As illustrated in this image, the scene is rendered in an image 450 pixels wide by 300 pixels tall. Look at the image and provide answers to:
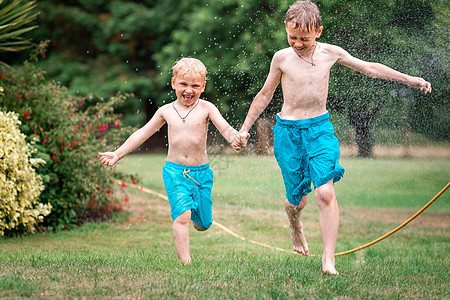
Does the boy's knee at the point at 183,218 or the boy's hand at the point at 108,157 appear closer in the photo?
the boy's knee at the point at 183,218

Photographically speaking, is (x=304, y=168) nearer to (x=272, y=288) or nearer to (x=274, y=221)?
(x=272, y=288)

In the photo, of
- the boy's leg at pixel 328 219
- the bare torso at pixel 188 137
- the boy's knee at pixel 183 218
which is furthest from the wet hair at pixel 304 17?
the boy's knee at pixel 183 218

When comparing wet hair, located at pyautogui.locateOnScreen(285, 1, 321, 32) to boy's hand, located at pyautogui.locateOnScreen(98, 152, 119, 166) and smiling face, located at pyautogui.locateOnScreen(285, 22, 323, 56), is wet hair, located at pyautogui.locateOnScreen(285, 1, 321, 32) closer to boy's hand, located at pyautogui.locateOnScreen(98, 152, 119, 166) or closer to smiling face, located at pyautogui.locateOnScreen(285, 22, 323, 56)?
smiling face, located at pyautogui.locateOnScreen(285, 22, 323, 56)

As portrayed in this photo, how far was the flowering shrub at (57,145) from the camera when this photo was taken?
700 cm

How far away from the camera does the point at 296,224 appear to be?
16.1 ft

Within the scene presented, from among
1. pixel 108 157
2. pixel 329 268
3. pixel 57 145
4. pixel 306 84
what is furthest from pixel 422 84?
pixel 57 145

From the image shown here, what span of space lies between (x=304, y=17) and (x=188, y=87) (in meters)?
0.99

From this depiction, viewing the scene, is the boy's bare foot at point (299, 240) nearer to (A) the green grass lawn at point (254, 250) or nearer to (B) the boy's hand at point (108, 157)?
(A) the green grass lawn at point (254, 250)

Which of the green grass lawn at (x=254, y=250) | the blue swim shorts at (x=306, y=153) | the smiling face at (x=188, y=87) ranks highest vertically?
the smiling face at (x=188, y=87)

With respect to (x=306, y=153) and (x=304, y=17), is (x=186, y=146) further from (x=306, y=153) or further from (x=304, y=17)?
(x=304, y=17)

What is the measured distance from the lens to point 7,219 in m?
6.20

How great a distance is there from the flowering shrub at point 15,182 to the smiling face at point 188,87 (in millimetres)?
2301

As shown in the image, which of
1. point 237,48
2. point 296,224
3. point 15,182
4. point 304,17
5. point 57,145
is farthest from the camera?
point 237,48

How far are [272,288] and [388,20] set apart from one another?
4.65 metres
